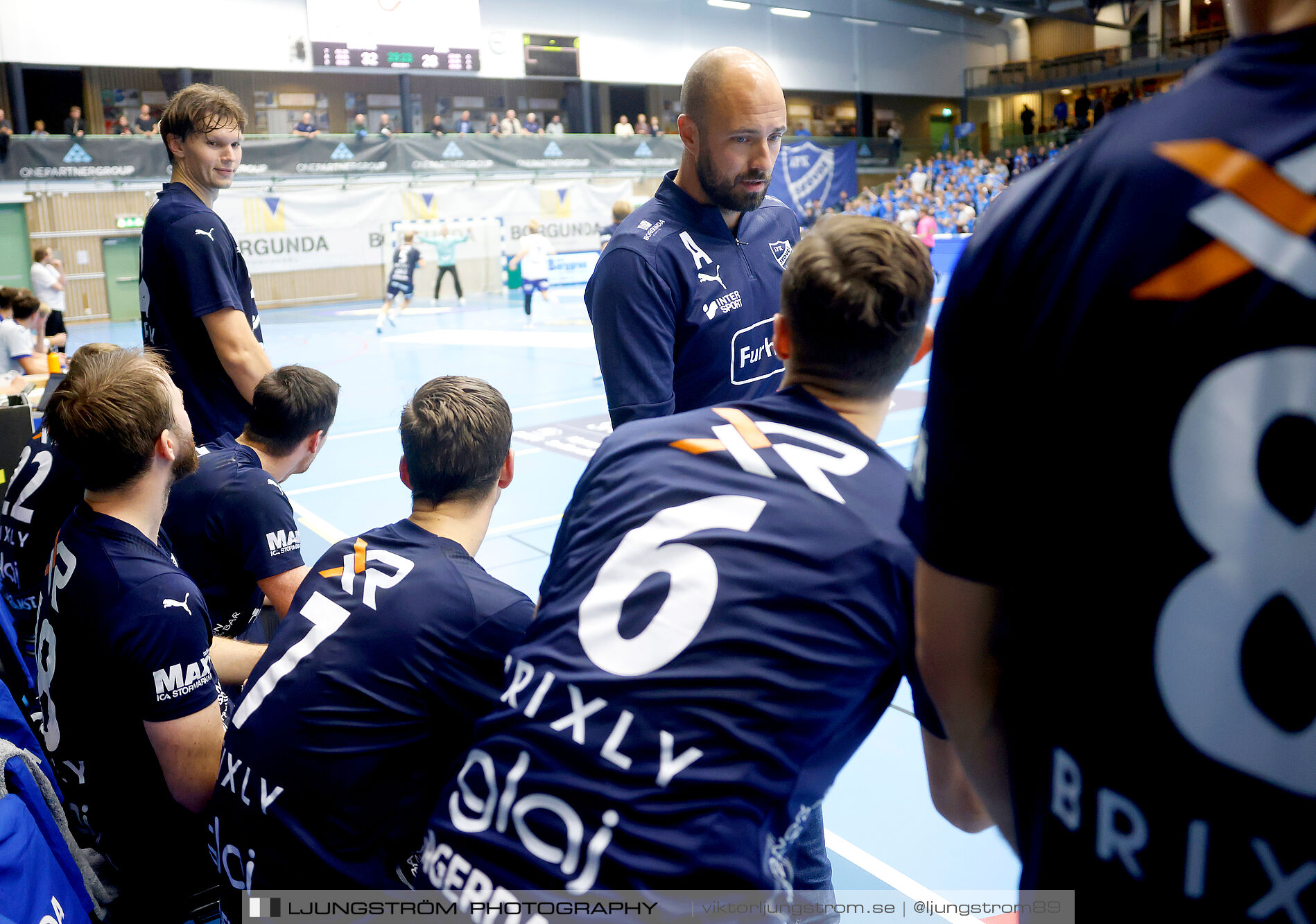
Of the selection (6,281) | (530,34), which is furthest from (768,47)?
(6,281)

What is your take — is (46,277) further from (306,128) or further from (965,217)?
(965,217)

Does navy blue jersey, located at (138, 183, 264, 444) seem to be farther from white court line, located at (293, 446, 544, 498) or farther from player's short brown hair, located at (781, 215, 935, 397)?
white court line, located at (293, 446, 544, 498)

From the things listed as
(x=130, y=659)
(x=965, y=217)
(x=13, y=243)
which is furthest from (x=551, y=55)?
(x=130, y=659)

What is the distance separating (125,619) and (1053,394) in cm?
199

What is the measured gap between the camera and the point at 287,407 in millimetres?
3352

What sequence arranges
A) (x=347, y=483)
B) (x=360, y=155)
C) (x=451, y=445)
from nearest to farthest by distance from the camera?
1. (x=451, y=445)
2. (x=347, y=483)
3. (x=360, y=155)

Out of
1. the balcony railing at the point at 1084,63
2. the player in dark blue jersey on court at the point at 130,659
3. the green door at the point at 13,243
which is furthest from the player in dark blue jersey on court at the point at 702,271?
the balcony railing at the point at 1084,63

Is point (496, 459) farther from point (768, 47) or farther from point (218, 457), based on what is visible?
point (768, 47)

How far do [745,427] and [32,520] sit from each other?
2776 mm

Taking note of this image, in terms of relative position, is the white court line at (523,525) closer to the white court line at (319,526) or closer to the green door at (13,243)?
the white court line at (319,526)

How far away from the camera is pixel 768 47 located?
31234 millimetres

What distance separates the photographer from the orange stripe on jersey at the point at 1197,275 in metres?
0.70

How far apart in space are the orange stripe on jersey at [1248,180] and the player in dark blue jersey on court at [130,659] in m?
2.08

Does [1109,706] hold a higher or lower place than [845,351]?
lower
